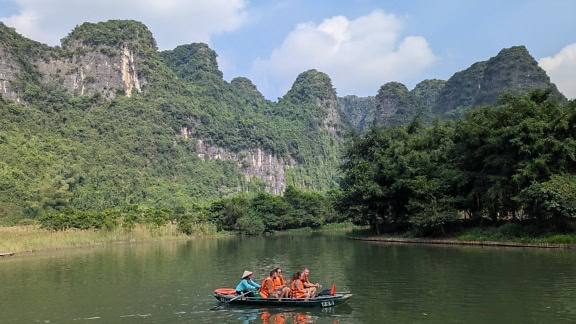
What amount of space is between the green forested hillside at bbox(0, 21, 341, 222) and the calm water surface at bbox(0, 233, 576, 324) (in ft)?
123

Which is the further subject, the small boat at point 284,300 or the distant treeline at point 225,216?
the distant treeline at point 225,216

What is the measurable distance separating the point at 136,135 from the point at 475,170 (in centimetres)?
8314

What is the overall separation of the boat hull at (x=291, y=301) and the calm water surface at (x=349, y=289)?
0.26 metres

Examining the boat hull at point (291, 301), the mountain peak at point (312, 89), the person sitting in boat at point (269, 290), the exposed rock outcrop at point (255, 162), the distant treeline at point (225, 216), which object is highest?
the mountain peak at point (312, 89)

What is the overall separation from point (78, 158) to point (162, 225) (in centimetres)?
3551

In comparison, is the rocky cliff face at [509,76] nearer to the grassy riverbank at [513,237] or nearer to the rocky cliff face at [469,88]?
the rocky cliff face at [469,88]

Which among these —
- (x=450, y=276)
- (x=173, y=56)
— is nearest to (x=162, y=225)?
(x=450, y=276)

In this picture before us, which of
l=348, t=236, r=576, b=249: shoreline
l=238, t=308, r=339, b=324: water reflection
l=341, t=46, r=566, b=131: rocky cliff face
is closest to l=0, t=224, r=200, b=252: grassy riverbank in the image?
l=348, t=236, r=576, b=249: shoreline

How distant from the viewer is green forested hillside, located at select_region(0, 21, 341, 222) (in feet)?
235

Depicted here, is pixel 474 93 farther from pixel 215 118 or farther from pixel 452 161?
pixel 452 161

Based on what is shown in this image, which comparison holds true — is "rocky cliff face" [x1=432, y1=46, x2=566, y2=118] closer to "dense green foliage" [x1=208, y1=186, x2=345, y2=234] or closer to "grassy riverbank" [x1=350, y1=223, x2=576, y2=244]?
"dense green foliage" [x1=208, y1=186, x2=345, y2=234]

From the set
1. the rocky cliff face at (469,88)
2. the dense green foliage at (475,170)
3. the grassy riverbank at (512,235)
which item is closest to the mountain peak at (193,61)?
the rocky cliff face at (469,88)

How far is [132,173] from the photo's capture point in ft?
280

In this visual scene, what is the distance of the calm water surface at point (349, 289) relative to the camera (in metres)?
12.6
